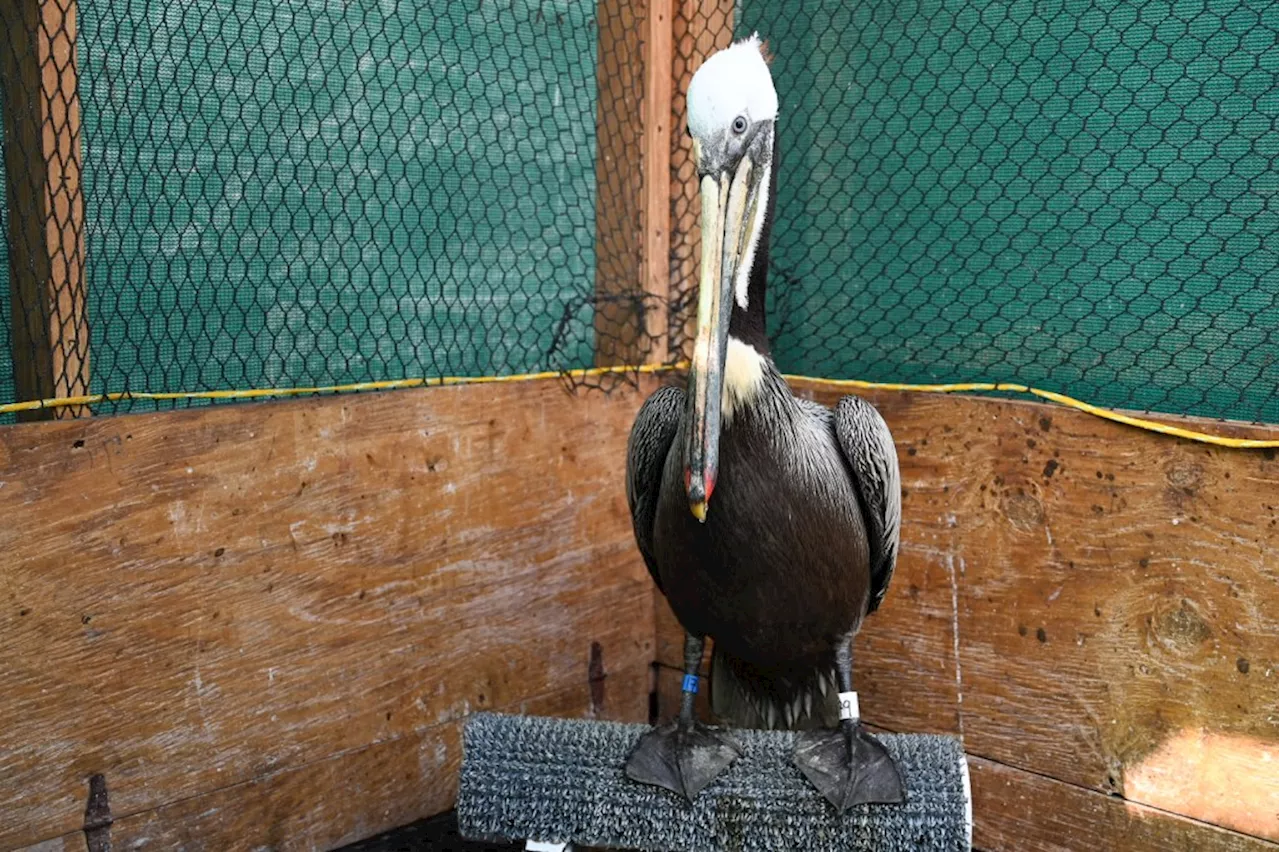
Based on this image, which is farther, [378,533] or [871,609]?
[378,533]

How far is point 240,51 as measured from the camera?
10.1 feet

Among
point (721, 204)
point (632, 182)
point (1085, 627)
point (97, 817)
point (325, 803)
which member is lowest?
point (325, 803)

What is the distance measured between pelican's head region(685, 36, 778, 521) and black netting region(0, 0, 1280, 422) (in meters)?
1.15

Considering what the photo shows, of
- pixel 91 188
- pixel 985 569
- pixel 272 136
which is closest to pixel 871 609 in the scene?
pixel 985 569

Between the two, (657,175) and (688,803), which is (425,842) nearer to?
(688,803)

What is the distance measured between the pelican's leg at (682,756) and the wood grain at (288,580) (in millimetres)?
1054

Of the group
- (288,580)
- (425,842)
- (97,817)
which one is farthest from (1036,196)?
(97,817)

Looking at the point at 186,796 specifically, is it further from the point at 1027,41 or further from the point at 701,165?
the point at 1027,41

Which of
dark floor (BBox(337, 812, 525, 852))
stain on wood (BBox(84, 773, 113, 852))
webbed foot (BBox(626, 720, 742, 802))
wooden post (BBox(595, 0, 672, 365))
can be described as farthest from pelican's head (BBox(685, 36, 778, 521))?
stain on wood (BBox(84, 773, 113, 852))

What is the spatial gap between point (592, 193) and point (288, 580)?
1.61 m

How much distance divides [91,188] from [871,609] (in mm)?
2184

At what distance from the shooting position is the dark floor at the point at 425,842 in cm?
333

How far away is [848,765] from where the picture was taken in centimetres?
255

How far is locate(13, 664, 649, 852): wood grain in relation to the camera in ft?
9.81
